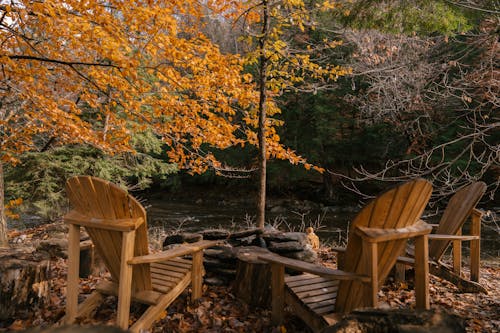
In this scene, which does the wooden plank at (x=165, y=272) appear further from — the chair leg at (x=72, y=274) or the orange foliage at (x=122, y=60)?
the orange foliage at (x=122, y=60)

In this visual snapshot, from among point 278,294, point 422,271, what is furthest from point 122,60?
point 422,271

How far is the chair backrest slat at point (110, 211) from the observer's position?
2148 millimetres

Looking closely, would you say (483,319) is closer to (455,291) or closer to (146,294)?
(455,291)

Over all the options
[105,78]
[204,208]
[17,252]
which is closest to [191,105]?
[105,78]

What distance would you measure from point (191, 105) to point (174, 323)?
11.4 feet

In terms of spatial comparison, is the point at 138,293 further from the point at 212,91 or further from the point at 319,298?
the point at 212,91

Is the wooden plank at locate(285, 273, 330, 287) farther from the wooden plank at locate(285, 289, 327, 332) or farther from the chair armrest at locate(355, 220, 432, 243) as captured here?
the chair armrest at locate(355, 220, 432, 243)

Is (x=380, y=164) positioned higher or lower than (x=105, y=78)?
lower

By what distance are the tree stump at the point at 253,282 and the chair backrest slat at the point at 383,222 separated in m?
0.81

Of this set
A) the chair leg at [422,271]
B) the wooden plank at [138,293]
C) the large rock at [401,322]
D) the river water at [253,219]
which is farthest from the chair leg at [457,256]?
the river water at [253,219]

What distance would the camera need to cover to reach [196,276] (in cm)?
286

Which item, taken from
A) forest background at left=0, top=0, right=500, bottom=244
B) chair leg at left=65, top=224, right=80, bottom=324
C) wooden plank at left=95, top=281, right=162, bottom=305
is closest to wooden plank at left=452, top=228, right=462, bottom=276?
forest background at left=0, top=0, right=500, bottom=244

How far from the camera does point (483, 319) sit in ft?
8.99

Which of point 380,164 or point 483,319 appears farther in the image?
point 380,164
